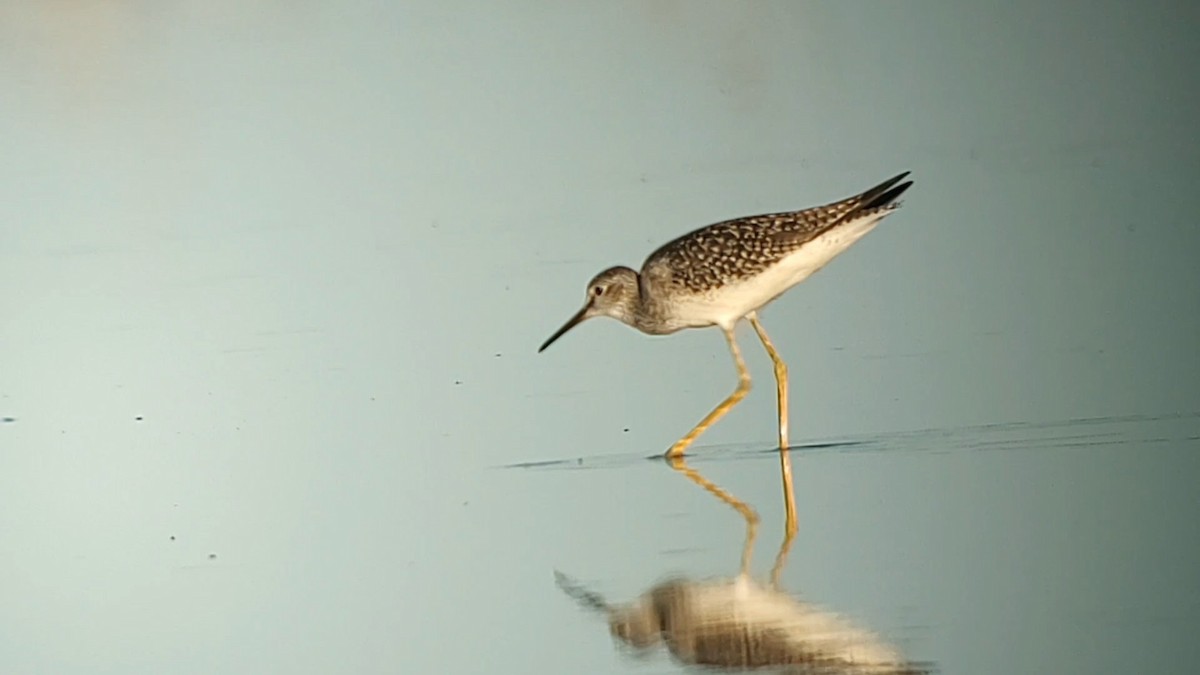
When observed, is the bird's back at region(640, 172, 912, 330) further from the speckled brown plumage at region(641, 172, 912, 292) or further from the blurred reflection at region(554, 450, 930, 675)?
the blurred reflection at region(554, 450, 930, 675)

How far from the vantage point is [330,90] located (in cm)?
962

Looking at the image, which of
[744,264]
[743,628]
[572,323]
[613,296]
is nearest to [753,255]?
[744,264]

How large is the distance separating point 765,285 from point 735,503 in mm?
1189

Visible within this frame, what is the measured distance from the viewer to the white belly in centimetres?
597

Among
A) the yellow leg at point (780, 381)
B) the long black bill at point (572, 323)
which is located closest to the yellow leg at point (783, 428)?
the yellow leg at point (780, 381)

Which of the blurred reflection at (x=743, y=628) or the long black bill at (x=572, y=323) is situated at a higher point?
the long black bill at (x=572, y=323)

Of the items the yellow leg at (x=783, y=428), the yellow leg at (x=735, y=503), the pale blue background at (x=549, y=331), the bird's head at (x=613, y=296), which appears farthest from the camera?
the bird's head at (x=613, y=296)

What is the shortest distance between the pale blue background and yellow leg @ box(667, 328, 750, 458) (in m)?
0.10

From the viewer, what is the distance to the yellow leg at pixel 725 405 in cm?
563

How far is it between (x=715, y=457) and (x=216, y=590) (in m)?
1.64

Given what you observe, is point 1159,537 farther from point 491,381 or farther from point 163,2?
point 163,2

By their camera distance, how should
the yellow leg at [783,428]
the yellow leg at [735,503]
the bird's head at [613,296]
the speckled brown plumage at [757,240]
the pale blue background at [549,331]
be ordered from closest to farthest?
the pale blue background at [549,331] < the yellow leg at [735,503] < the yellow leg at [783,428] < the speckled brown plumage at [757,240] < the bird's head at [613,296]

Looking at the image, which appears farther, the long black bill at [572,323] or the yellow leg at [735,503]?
the long black bill at [572,323]

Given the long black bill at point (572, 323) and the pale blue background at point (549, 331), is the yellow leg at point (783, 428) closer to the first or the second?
the pale blue background at point (549, 331)
